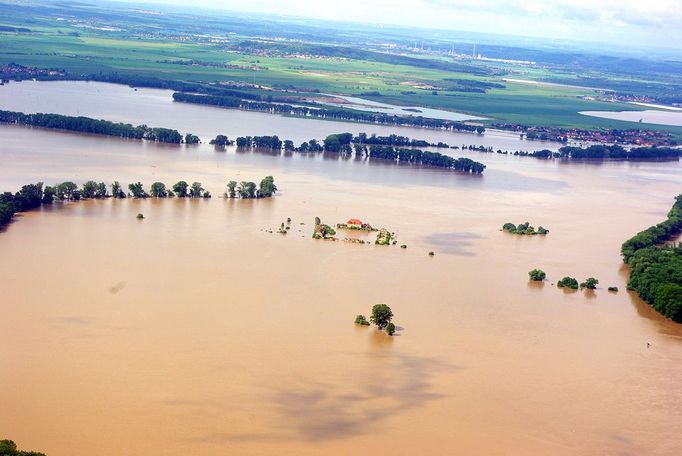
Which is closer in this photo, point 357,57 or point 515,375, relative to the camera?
point 515,375

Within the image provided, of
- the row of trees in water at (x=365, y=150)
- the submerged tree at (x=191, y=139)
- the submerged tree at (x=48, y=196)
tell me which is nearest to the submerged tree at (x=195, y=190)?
the submerged tree at (x=48, y=196)

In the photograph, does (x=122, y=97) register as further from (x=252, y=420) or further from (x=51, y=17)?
(x=51, y=17)

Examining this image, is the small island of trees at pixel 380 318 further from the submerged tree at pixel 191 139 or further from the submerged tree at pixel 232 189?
the submerged tree at pixel 191 139

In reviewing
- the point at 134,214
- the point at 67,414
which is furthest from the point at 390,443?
the point at 134,214

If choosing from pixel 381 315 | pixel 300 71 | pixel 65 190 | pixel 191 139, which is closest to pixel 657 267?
pixel 381 315

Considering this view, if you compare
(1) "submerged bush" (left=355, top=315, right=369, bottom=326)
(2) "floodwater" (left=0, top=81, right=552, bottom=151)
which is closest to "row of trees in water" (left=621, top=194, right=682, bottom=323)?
(1) "submerged bush" (left=355, top=315, right=369, bottom=326)

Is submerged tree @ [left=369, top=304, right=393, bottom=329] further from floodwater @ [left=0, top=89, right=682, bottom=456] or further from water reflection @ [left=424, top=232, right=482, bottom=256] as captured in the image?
water reflection @ [left=424, top=232, right=482, bottom=256]

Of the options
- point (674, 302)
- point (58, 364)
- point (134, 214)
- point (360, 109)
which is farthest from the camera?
point (360, 109)
